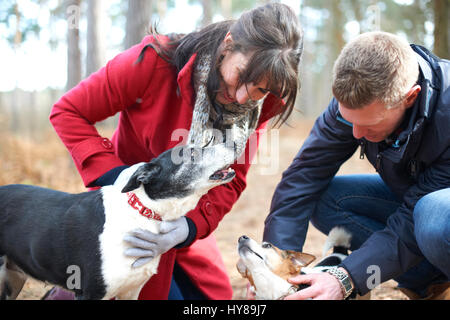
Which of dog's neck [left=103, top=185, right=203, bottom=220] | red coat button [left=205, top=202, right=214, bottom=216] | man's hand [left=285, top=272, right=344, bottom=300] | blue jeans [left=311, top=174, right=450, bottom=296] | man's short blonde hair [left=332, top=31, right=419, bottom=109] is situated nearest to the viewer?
man's short blonde hair [left=332, top=31, right=419, bottom=109]

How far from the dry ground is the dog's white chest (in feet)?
4.74

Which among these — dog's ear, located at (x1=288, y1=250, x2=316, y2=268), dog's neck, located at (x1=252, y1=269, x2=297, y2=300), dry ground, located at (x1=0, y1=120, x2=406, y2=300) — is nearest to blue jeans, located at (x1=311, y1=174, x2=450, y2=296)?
dry ground, located at (x1=0, y1=120, x2=406, y2=300)

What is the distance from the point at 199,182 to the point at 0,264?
1.47m

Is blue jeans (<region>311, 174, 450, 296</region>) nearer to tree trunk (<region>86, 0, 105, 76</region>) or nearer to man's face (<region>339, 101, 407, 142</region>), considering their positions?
man's face (<region>339, 101, 407, 142</region>)

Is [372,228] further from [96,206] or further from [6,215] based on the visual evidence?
[6,215]

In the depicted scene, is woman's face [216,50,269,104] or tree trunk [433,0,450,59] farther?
tree trunk [433,0,450,59]

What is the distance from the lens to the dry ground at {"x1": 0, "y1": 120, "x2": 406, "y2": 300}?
4117 millimetres

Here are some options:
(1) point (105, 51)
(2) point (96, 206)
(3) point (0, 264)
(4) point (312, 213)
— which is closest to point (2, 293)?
(3) point (0, 264)

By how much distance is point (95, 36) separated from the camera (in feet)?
28.1

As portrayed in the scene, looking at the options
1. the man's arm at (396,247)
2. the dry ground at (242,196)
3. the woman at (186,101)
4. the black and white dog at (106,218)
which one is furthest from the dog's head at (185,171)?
the dry ground at (242,196)

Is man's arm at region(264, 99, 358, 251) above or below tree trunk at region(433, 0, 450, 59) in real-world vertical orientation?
below

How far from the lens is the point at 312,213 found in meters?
3.20

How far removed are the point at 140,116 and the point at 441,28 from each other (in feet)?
15.6
